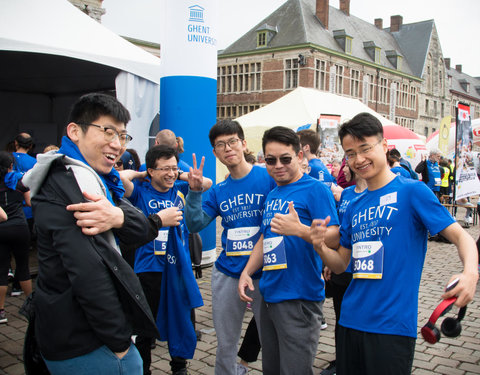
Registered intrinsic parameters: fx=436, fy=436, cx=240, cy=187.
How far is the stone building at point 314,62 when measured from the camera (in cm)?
3731

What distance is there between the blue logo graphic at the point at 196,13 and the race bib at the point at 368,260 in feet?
16.8

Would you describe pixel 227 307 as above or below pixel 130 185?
below

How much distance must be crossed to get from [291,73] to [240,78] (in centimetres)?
526

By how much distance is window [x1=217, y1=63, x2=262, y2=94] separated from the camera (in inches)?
1558

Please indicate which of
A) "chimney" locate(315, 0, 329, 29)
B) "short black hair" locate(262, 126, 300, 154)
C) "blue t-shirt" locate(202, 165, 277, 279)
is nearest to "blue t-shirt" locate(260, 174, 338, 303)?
"short black hair" locate(262, 126, 300, 154)

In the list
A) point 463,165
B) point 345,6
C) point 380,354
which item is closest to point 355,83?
point 345,6

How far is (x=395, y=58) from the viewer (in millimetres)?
47719

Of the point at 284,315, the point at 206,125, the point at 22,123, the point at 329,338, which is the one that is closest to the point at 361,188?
the point at 284,315

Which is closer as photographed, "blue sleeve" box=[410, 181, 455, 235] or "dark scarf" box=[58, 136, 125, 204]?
"dark scarf" box=[58, 136, 125, 204]

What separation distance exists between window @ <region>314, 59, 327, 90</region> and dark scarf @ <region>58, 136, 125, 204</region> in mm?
36841

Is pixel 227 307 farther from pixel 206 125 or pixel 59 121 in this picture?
pixel 59 121

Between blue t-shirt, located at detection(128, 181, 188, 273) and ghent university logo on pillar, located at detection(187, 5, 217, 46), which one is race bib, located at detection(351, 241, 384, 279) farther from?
ghent university logo on pillar, located at detection(187, 5, 217, 46)

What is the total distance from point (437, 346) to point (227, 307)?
2517 mm

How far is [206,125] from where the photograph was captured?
258 inches
